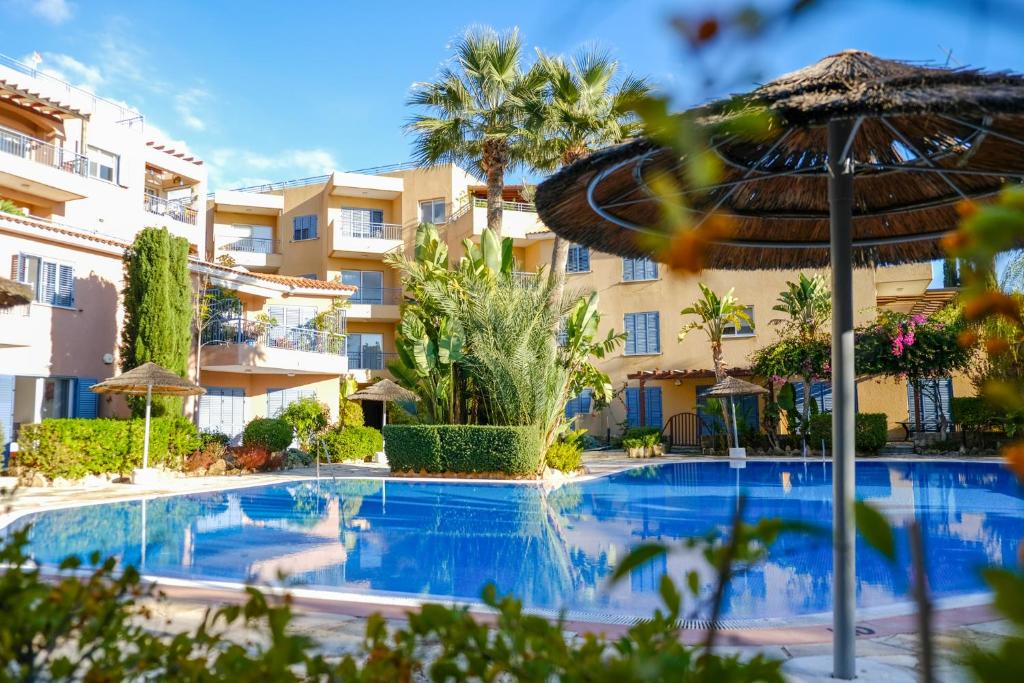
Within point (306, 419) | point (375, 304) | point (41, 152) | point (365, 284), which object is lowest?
point (306, 419)

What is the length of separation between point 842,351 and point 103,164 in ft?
97.4

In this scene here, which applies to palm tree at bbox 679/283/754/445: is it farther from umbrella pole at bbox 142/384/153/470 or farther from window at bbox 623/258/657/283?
umbrella pole at bbox 142/384/153/470

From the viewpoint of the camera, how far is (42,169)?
24906 mm

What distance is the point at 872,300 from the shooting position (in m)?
28.8

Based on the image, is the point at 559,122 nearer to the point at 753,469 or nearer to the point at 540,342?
the point at 540,342

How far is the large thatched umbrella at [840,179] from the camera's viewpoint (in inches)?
147

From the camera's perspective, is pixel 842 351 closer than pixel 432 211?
Yes

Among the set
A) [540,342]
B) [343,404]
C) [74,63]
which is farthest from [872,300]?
[74,63]

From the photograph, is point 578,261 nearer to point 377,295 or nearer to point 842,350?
point 377,295

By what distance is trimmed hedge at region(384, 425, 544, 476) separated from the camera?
19391 millimetres

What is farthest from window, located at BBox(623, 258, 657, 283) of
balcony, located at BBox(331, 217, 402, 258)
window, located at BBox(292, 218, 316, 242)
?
window, located at BBox(292, 218, 316, 242)

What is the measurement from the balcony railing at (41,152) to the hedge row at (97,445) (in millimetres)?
11186

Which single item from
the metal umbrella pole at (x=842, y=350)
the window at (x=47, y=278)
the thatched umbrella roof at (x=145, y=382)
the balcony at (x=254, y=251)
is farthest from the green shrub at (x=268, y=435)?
the metal umbrella pole at (x=842, y=350)

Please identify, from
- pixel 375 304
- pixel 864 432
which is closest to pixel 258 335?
pixel 375 304
